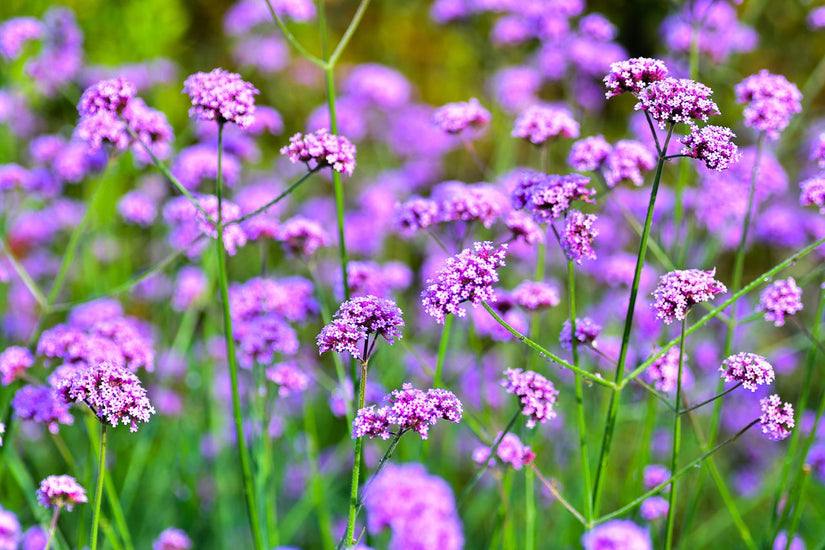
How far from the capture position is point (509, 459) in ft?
8.40

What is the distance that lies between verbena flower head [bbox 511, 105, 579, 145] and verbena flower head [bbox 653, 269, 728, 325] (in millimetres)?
892

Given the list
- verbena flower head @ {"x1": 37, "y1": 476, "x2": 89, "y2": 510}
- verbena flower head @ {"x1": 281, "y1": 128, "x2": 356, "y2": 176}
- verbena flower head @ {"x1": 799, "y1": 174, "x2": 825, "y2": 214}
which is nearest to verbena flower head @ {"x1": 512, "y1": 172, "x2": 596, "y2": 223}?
verbena flower head @ {"x1": 281, "y1": 128, "x2": 356, "y2": 176}

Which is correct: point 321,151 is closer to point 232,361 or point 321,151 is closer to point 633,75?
point 232,361

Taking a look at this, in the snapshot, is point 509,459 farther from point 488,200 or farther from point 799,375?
point 799,375

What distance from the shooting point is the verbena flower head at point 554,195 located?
229 cm

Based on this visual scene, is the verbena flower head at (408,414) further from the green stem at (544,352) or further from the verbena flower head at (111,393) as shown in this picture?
the verbena flower head at (111,393)

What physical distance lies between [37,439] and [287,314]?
2.35 meters

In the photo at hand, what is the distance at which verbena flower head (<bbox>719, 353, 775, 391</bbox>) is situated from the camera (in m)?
2.12

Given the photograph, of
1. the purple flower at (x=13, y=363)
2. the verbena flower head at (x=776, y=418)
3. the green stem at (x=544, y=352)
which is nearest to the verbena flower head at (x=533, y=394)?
the green stem at (x=544, y=352)

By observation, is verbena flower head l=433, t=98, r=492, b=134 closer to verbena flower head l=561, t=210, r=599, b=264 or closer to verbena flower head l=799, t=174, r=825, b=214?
verbena flower head l=561, t=210, r=599, b=264

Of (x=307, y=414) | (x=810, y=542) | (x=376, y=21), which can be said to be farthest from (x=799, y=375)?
(x=376, y=21)

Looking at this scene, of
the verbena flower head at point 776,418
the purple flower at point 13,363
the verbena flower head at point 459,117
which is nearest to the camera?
the verbena flower head at point 776,418

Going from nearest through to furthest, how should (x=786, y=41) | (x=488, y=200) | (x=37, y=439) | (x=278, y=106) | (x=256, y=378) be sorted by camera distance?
(x=488, y=200) < (x=256, y=378) < (x=37, y=439) < (x=786, y=41) < (x=278, y=106)

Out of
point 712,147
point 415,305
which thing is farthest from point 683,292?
point 415,305
